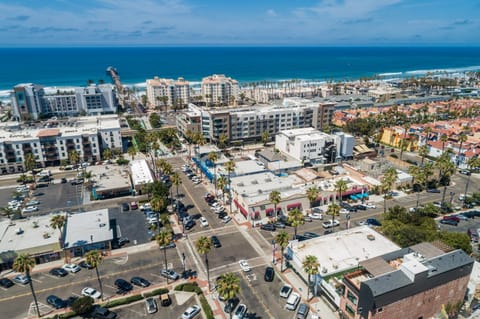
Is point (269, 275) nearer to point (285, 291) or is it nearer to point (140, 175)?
point (285, 291)

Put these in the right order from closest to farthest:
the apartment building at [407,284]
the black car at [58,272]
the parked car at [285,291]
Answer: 1. the apartment building at [407,284]
2. the parked car at [285,291]
3. the black car at [58,272]

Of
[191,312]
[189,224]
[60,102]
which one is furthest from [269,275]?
[60,102]

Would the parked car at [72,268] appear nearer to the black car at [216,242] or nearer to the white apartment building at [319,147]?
the black car at [216,242]

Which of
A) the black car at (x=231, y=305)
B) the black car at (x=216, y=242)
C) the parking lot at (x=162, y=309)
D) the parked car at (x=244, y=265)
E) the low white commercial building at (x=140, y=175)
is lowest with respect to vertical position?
the parking lot at (x=162, y=309)

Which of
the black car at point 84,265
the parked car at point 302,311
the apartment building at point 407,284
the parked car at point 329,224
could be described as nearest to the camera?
the apartment building at point 407,284

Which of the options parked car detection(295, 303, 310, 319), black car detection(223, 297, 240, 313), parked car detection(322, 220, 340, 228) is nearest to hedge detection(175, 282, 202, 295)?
black car detection(223, 297, 240, 313)

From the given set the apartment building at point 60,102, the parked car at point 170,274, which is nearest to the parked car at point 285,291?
the parked car at point 170,274

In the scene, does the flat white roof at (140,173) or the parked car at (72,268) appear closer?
the parked car at (72,268)
